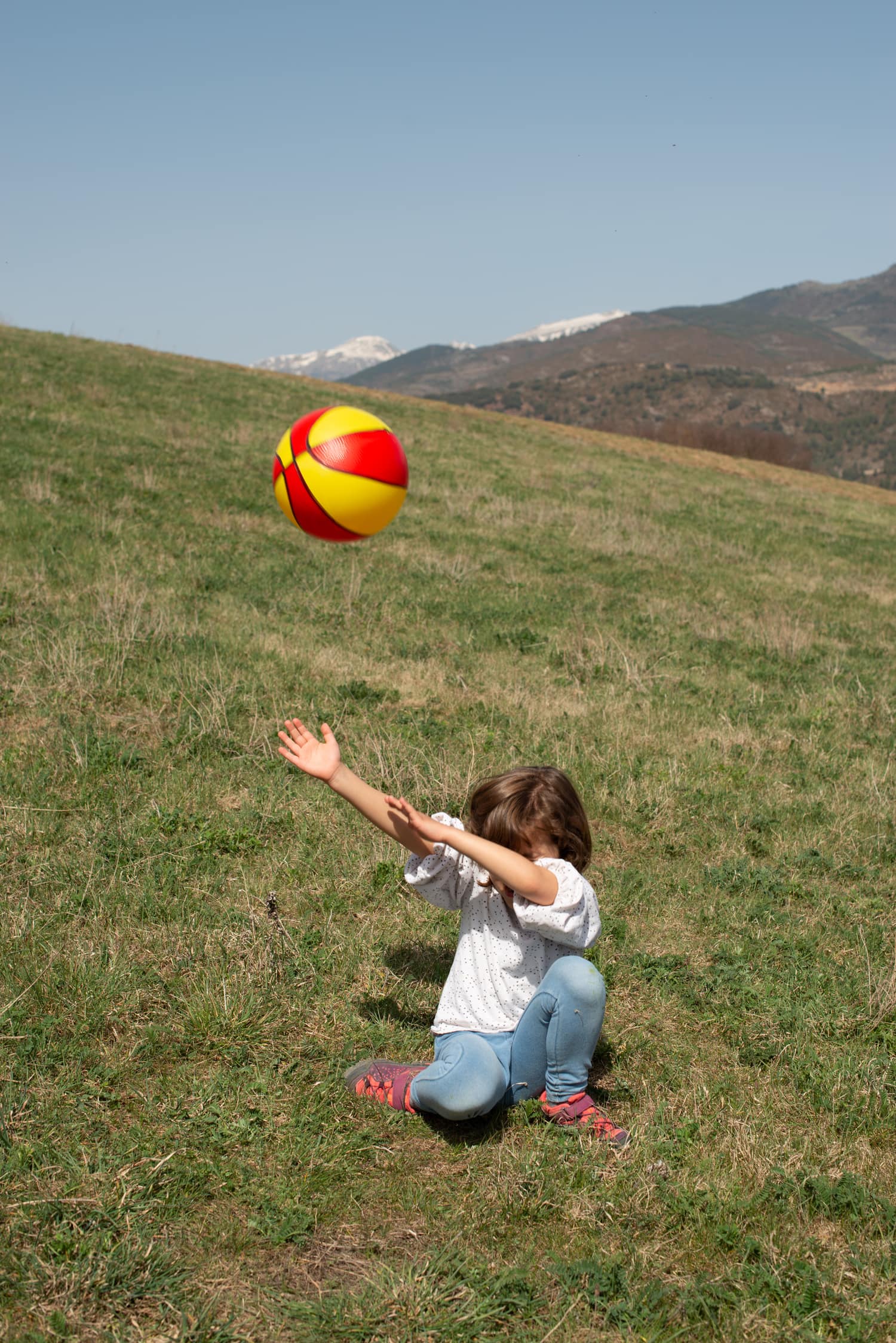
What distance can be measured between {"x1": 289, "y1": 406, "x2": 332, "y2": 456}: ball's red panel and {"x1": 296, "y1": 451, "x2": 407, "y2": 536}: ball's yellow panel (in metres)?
0.06

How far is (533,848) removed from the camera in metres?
3.40

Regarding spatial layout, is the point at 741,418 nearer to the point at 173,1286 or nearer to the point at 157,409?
the point at 157,409

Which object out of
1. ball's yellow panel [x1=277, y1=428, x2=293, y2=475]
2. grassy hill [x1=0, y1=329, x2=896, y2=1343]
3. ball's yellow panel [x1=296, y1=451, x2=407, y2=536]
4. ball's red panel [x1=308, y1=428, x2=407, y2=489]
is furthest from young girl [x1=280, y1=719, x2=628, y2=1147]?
ball's yellow panel [x1=277, y1=428, x2=293, y2=475]

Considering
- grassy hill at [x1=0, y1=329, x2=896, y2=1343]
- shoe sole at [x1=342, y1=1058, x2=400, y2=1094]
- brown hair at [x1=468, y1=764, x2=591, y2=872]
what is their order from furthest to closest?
shoe sole at [x1=342, y1=1058, x2=400, y2=1094]
brown hair at [x1=468, y1=764, x2=591, y2=872]
grassy hill at [x1=0, y1=329, x2=896, y2=1343]

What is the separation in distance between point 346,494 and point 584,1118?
9.26 ft

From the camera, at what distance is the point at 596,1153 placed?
10.6ft

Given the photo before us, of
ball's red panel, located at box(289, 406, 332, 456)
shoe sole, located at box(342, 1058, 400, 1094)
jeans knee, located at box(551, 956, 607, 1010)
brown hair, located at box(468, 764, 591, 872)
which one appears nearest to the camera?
jeans knee, located at box(551, 956, 607, 1010)

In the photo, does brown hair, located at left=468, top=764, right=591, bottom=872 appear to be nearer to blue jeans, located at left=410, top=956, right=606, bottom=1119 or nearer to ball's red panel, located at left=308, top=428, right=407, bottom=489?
blue jeans, located at left=410, top=956, right=606, bottom=1119

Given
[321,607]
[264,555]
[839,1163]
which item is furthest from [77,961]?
[264,555]

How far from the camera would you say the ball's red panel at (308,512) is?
457cm

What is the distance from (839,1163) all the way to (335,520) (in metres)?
3.30

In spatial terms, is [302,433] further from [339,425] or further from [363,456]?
[363,456]

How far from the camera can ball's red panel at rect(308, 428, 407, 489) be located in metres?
4.52

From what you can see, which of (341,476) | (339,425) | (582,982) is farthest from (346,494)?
(582,982)
